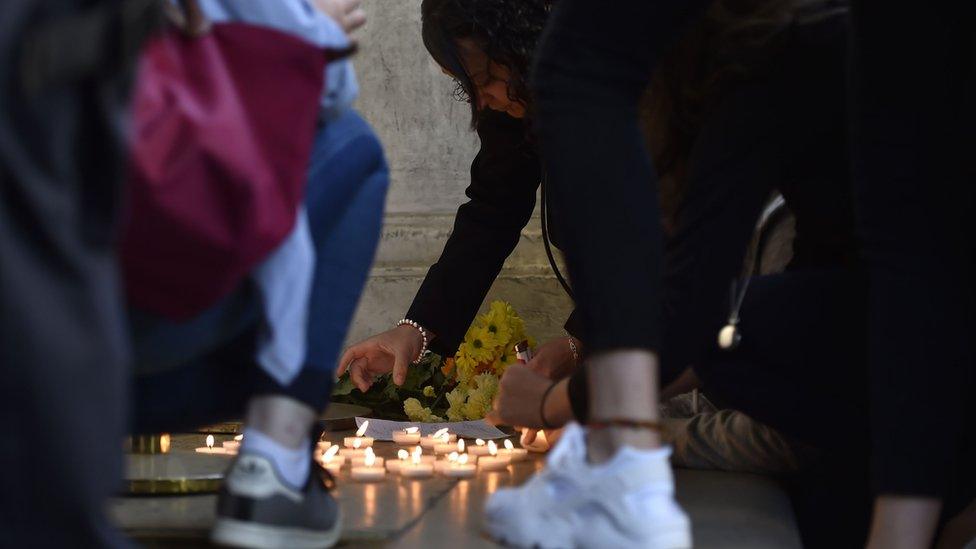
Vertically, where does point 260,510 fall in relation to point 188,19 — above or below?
below

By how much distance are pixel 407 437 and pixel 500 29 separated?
2.93 ft

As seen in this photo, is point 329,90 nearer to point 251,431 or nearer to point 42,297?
point 251,431

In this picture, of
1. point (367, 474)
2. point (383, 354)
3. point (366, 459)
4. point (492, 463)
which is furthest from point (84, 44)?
point (383, 354)

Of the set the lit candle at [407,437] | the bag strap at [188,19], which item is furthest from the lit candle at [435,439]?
the bag strap at [188,19]

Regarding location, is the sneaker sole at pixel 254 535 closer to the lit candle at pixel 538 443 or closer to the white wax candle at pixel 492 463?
the white wax candle at pixel 492 463

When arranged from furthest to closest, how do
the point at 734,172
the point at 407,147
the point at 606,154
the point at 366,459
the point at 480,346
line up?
the point at 407,147 → the point at 480,346 → the point at 366,459 → the point at 734,172 → the point at 606,154

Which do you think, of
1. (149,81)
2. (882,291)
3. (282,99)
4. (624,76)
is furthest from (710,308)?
(149,81)

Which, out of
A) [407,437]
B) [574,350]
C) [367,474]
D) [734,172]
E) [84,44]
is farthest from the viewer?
[407,437]

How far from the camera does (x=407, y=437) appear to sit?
2.70m

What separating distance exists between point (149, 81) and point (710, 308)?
91cm

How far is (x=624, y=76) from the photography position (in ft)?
5.22

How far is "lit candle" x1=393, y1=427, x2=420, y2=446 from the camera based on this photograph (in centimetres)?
270

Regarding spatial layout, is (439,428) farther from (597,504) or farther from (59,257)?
(59,257)

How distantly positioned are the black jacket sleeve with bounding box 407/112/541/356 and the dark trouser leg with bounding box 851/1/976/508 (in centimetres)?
132
